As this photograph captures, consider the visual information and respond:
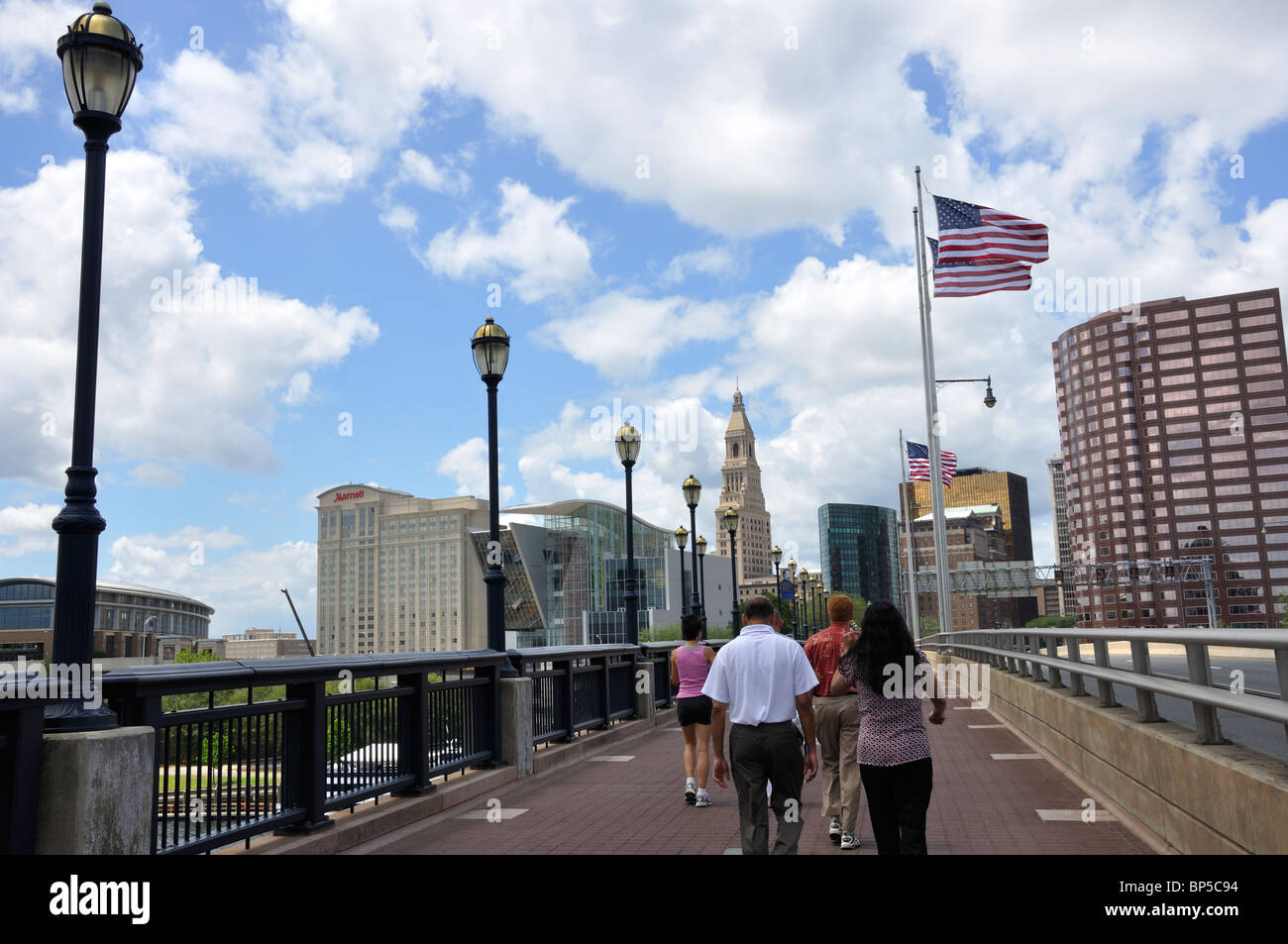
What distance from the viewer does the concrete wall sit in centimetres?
503

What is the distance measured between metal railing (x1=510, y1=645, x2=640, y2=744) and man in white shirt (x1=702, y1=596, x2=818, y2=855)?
252 inches

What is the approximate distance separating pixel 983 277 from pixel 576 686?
13.1 metres

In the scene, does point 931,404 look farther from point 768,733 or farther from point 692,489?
point 768,733


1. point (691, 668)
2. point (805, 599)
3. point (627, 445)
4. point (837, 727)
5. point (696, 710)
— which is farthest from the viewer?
point (805, 599)

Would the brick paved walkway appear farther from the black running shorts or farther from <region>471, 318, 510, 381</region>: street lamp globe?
<region>471, 318, 510, 381</region>: street lamp globe

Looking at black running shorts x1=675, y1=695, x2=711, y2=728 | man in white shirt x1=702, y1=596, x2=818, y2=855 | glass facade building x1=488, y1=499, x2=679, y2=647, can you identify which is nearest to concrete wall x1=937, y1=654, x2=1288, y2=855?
man in white shirt x1=702, y1=596, x2=818, y2=855

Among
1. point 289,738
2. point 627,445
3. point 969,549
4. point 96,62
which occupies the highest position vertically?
point 969,549

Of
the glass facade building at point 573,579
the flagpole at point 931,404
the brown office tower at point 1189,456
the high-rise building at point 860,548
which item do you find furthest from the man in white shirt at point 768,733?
the high-rise building at point 860,548

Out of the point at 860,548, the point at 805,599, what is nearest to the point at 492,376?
the point at 805,599

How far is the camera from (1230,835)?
546 centimetres

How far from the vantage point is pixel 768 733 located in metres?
6.08

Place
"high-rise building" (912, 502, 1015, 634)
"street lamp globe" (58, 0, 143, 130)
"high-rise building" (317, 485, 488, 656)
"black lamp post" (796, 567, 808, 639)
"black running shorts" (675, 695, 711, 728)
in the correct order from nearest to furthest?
"street lamp globe" (58, 0, 143, 130) → "black running shorts" (675, 695, 711, 728) → "black lamp post" (796, 567, 808, 639) → "high-rise building" (912, 502, 1015, 634) → "high-rise building" (317, 485, 488, 656)

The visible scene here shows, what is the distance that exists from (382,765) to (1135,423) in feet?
520
